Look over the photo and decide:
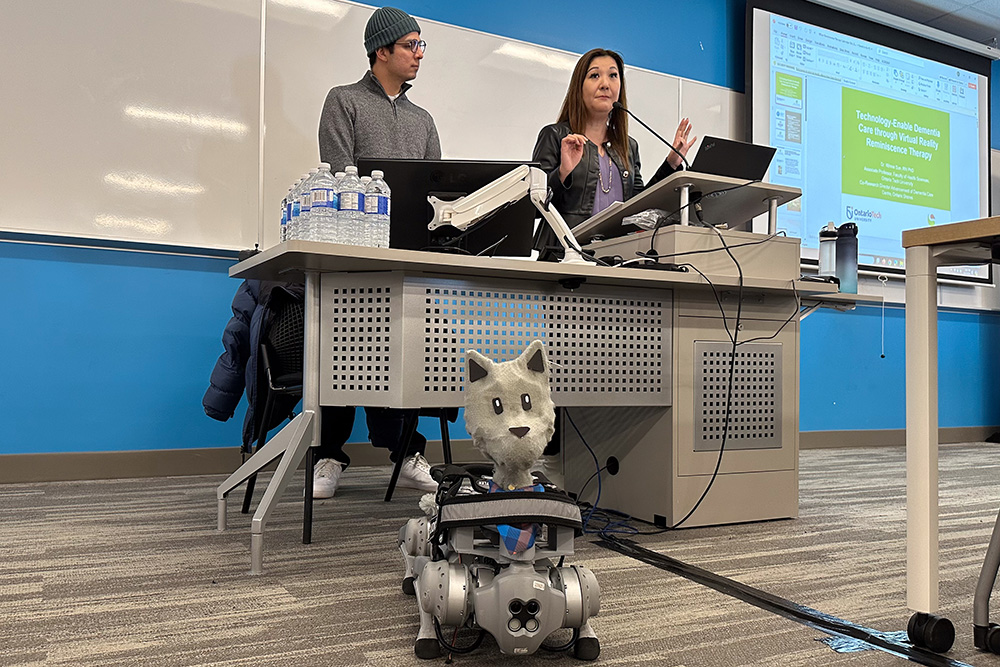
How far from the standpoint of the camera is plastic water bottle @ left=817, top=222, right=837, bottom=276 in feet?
8.72

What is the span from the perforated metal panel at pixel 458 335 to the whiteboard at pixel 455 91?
68.0 inches

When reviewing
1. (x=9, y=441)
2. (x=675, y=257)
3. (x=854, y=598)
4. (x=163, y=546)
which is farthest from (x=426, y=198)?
(x=9, y=441)

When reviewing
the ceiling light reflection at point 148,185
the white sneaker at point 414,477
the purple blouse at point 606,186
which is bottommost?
the white sneaker at point 414,477

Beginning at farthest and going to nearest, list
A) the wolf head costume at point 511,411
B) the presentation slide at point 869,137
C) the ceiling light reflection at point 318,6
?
the presentation slide at point 869,137 < the ceiling light reflection at point 318,6 < the wolf head costume at point 511,411

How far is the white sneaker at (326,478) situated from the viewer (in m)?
2.63

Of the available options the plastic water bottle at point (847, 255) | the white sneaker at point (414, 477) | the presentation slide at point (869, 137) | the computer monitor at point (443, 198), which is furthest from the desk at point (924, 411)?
the presentation slide at point (869, 137)

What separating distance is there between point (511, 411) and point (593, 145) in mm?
1594

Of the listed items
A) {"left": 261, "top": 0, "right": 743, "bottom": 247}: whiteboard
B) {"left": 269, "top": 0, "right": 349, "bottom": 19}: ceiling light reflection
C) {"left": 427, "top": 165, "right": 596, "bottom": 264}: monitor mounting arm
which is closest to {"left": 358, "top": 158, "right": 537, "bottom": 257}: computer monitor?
{"left": 427, "top": 165, "right": 596, "bottom": 264}: monitor mounting arm

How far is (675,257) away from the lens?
2.13 metres

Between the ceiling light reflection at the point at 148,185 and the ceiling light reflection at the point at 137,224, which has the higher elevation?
the ceiling light reflection at the point at 148,185

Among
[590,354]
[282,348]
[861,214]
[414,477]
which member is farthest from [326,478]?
[861,214]

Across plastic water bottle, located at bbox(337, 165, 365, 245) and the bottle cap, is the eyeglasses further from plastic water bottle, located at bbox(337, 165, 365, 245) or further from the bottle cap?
the bottle cap

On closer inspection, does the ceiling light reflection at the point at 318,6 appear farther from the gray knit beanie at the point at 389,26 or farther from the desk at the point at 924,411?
the desk at the point at 924,411

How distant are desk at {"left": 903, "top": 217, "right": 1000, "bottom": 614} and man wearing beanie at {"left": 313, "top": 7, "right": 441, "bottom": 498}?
66.8 inches
